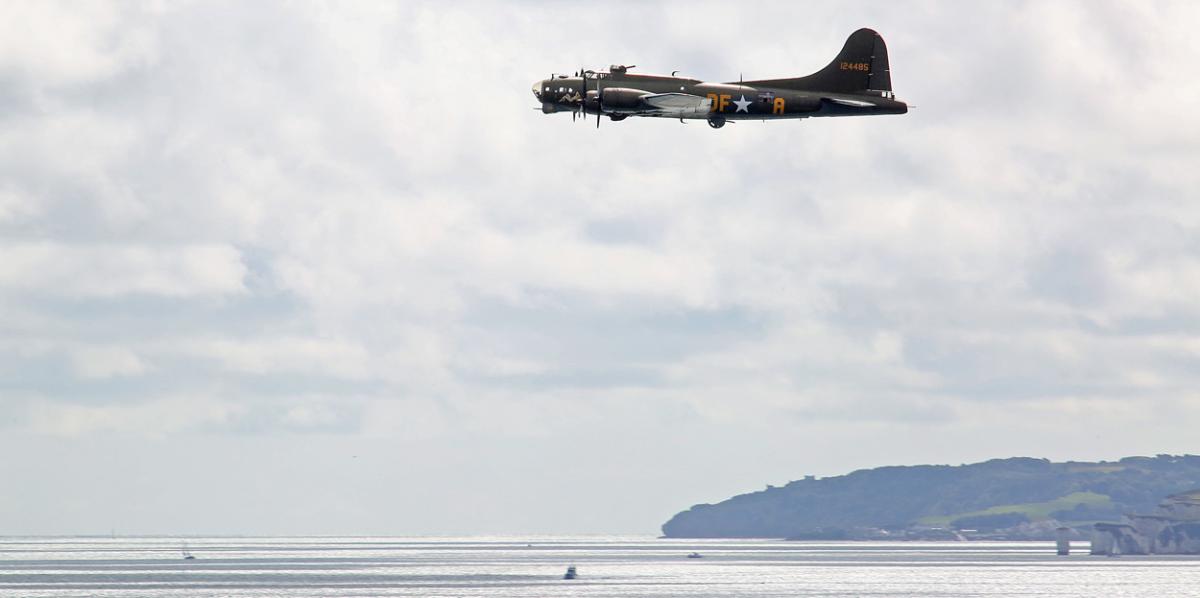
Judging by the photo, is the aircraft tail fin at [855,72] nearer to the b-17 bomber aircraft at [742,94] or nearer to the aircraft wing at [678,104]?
the b-17 bomber aircraft at [742,94]

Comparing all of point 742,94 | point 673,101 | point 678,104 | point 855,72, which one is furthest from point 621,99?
point 855,72

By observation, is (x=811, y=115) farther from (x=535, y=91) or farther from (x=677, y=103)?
(x=535, y=91)

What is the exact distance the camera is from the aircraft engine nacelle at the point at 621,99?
106 metres

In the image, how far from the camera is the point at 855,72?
113 metres

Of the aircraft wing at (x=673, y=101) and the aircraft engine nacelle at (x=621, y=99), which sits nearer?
the aircraft engine nacelle at (x=621, y=99)

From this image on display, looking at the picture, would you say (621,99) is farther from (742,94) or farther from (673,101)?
(742,94)

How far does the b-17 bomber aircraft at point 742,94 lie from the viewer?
10631 centimetres

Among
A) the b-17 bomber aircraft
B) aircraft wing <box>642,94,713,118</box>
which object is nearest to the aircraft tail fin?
the b-17 bomber aircraft

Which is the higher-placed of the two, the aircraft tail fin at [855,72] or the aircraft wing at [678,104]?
the aircraft tail fin at [855,72]

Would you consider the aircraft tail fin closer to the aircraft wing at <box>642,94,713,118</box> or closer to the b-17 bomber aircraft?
the b-17 bomber aircraft

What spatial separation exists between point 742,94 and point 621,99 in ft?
30.0

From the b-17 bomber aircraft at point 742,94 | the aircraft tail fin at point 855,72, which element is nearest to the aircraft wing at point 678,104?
the b-17 bomber aircraft at point 742,94

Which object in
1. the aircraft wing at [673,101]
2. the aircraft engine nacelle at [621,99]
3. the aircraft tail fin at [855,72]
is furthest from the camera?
the aircraft tail fin at [855,72]

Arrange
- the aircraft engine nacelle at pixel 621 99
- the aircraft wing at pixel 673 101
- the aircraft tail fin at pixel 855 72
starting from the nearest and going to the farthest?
the aircraft engine nacelle at pixel 621 99 → the aircraft wing at pixel 673 101 → the aircraft tail fin at pixel 855 72
